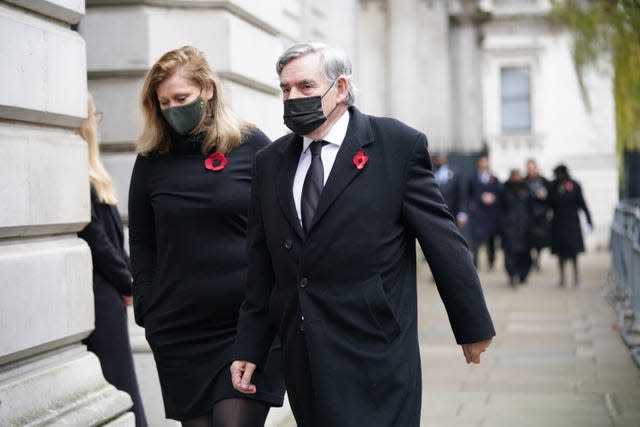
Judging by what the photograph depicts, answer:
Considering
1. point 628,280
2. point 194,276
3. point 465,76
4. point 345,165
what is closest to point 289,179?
point 345,165

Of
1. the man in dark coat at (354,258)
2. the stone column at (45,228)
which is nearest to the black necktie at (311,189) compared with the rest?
the man in dark coat at (354,258)

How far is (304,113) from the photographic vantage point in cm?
368

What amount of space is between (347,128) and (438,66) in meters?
21.9

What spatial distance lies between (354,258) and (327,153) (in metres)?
0.36

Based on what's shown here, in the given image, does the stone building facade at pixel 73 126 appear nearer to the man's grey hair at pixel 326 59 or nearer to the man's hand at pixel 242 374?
the man's hand at pixel 242 374

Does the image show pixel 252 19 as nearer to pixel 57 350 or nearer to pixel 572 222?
pixel 57 350

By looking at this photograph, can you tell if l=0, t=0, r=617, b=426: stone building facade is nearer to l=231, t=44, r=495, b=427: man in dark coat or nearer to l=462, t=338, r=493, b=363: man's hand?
l=231, t=44, r=495, b=427: man in dark coat

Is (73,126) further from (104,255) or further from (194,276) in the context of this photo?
(194,276)

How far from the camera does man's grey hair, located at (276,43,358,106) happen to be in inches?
145

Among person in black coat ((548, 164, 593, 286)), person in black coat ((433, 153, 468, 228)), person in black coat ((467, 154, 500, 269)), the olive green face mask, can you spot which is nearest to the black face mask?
the olive green face mask

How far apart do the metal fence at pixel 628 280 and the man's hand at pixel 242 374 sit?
568 centimetres

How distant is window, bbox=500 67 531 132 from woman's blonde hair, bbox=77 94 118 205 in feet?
109

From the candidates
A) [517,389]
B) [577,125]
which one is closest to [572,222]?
[517,389]

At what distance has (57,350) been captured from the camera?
4.70 metres
